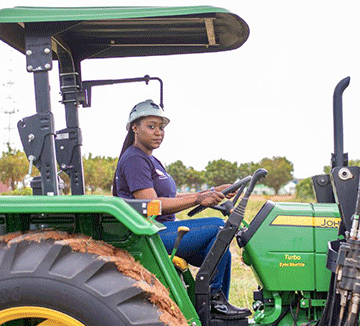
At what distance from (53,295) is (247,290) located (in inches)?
151

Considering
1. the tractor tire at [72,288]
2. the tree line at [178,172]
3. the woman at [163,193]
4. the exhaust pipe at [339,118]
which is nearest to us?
the tractor tire at [72,288]

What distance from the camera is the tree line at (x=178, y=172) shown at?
121 ft

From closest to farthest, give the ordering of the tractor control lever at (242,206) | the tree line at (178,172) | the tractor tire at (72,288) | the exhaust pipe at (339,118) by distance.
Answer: the tractor tire at (72,288), the exhaust pipe at (339,118), the tractor control lever at (242,206), the tree line at (178,172)

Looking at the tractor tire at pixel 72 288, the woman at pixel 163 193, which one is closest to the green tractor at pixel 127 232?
the tractor tire at pixel 72 288

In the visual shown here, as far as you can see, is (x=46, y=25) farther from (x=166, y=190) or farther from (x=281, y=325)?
(x=281, y=325)

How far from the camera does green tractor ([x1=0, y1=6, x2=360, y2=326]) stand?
2.61 meters

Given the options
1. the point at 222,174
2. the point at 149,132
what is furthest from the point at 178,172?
the point at 149,132

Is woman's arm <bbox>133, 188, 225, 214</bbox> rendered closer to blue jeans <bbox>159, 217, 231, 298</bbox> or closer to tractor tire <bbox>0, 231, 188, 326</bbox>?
blue jeans <bbox>159, 217, 231, 298</bbox>

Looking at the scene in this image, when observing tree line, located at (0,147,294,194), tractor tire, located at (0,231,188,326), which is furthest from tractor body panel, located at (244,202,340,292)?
tree line, located at (0,147,294,194)

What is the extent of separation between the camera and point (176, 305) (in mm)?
2773

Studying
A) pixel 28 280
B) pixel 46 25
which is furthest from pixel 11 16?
pixel 28 280

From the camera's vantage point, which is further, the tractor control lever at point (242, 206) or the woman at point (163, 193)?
the woman at point (163, 193)

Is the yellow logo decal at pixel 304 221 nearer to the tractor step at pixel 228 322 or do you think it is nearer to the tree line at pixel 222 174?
the tractor step at pixel 228 322

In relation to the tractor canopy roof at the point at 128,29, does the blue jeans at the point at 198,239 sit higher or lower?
lower
